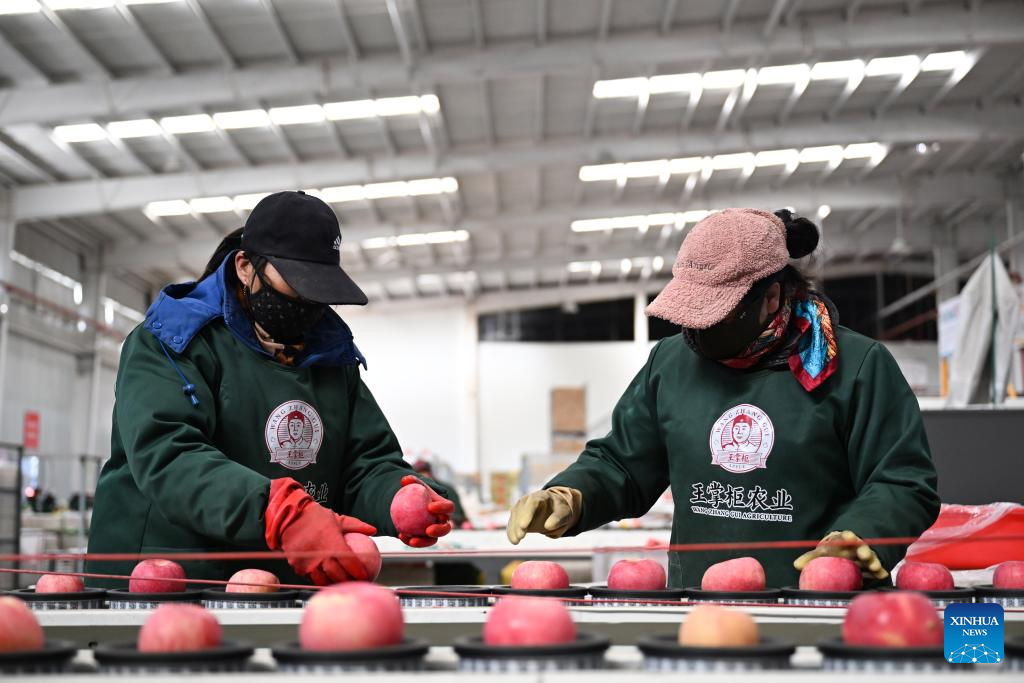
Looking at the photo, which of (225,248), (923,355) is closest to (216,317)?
(225,248)

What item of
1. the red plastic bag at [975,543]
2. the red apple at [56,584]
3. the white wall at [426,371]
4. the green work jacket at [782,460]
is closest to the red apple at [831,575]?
the green work jacket at [782,460]

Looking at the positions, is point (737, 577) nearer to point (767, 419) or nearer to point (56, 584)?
point (767, 419)

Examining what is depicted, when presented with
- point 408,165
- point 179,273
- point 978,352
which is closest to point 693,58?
point 408,165

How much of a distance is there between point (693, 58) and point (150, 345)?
1015 cm

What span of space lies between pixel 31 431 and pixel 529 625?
17890mm

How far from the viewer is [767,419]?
7.58ft

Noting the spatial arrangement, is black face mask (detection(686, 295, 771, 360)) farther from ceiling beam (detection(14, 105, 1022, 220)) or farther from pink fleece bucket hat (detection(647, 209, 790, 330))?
ceiling beam (detection(14, 105, 1022, 220))

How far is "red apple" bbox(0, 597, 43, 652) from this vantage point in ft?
3.73

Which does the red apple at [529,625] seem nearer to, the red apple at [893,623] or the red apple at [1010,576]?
the red apple at [893,623]

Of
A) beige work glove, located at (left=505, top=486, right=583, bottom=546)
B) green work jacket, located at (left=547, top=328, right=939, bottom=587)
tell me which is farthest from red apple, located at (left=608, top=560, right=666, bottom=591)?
green work jacket, located at (left=547, top=328, right=939, bottom=587)

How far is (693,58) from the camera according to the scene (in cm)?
1152

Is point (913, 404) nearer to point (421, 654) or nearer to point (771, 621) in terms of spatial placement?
point (771, 621)

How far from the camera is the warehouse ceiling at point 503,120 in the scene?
11.1 meters

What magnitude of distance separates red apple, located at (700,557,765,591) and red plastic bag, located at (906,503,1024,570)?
1.84 m
